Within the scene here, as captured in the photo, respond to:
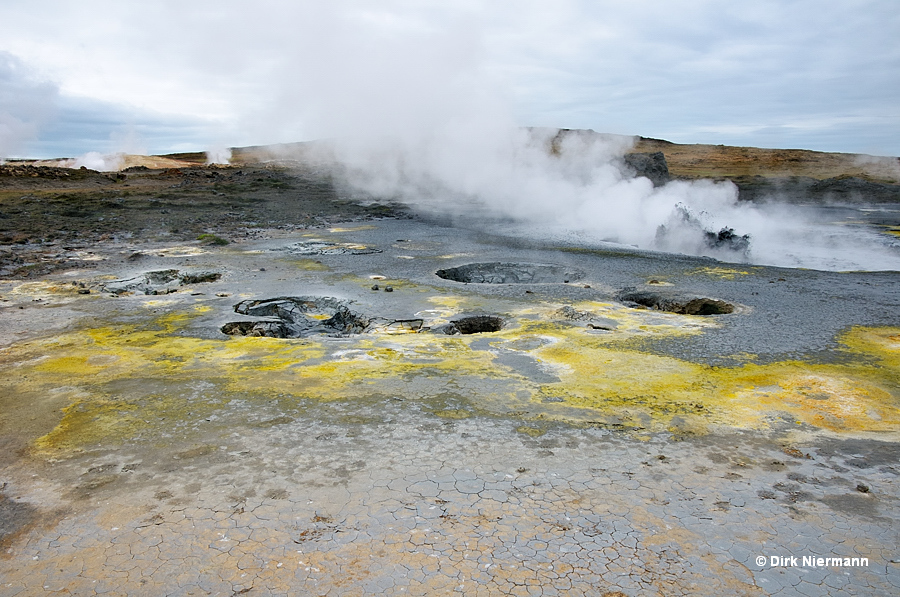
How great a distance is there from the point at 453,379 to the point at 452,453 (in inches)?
76.7

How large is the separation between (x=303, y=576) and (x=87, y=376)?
17.3 feet

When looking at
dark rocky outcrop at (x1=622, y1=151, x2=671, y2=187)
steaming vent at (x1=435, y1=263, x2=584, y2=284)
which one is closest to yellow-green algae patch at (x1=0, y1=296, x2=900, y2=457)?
steaming vent at (x1=435, y1=263, x2=584, y2=284)

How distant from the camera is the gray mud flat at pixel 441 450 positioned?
3.92 m

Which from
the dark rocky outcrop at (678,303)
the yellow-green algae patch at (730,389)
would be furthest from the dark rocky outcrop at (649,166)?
the yellow-green algae patch at (730,389)

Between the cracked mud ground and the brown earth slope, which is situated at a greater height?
the brown earth slope

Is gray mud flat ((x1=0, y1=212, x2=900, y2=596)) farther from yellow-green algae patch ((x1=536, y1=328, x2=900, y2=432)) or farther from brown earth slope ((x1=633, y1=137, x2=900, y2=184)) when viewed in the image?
brown earth slope ((x1=633, y1=137, x2=900, y2=184))

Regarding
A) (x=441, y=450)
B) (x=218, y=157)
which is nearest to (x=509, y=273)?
(x=441, y=450)

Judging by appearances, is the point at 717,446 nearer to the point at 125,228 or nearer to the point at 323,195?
the point at 125,228

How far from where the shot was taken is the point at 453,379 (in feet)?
24.2

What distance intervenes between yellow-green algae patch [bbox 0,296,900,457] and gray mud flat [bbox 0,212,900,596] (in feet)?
0.15

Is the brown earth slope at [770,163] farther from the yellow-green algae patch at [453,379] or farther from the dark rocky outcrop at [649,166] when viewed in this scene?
the yellow-green algae patch at [453,379]

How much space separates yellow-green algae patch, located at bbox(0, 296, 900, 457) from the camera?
6.35 m

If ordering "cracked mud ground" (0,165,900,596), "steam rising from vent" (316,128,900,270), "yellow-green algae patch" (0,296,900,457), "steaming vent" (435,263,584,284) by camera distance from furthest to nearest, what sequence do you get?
"steam rising from vent" (316,128,900,270) → "steaming vent" (435,263,584,284) → "yellow-green algae patch" (0,296,900,457) → "cracked mud ground" (0,165,900,596)

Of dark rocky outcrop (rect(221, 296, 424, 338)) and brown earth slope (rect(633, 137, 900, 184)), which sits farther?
brown earth slope (rect(633, 137, 900, 184))
